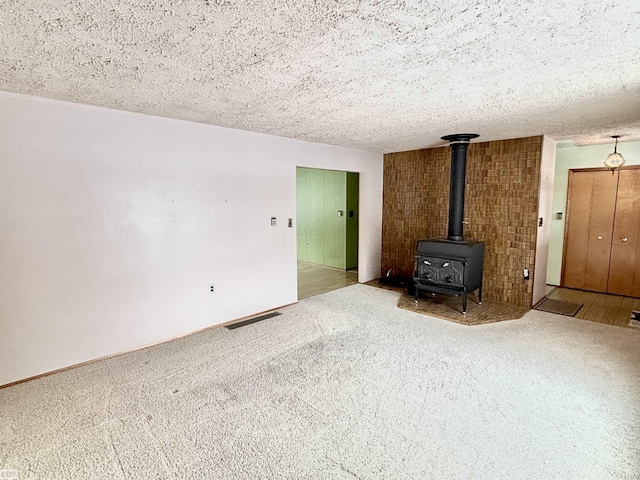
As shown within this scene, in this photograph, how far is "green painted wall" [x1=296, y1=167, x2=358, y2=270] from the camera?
22.5ft

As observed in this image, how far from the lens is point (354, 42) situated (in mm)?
1745

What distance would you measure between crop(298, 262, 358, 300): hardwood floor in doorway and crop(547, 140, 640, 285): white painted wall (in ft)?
10.8

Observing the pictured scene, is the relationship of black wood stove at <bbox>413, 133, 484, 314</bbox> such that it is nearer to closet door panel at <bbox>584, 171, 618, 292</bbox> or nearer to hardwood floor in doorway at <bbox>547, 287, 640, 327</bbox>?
hardwood floor in doorway at <bbox>547, 287, 640, 327</bbox>

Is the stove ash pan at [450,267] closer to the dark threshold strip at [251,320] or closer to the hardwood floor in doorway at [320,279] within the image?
the hardwood floor in doorway at [320,279]

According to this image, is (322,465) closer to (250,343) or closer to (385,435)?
(385,435)

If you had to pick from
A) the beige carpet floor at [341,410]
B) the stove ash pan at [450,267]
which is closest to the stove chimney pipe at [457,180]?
the stove ash pan at [450,267]

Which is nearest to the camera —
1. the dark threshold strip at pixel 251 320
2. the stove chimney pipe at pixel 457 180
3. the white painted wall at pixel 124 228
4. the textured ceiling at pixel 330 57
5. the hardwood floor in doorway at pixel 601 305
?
the textured ceiling at pixel 330 57

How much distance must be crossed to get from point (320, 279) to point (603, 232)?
14.7ft

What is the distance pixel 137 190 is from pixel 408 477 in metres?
3.13

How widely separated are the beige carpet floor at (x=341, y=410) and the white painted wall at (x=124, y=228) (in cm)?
35

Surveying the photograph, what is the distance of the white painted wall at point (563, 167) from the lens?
16.0ft

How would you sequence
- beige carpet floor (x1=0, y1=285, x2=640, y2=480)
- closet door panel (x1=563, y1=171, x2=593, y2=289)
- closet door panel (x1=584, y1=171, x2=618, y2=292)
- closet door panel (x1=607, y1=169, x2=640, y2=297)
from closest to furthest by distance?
beige carpet floor (x1=0, y1=285, x2=640, y2=480), closet door panel (x1=607, y1=169, x2=640, y2=297), closet door panel (x1=584, y1=171, x2=618, y2=292), closet door panel (x1=563, y1=171, x2=593, y2=289)

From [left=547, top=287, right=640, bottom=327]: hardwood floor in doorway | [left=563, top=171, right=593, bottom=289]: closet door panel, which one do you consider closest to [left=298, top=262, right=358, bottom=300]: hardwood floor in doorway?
[left=547, top=287, right=640, bottom=327]: hardwood floor in doorway

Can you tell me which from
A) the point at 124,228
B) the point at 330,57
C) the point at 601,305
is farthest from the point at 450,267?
the point at 124,228
